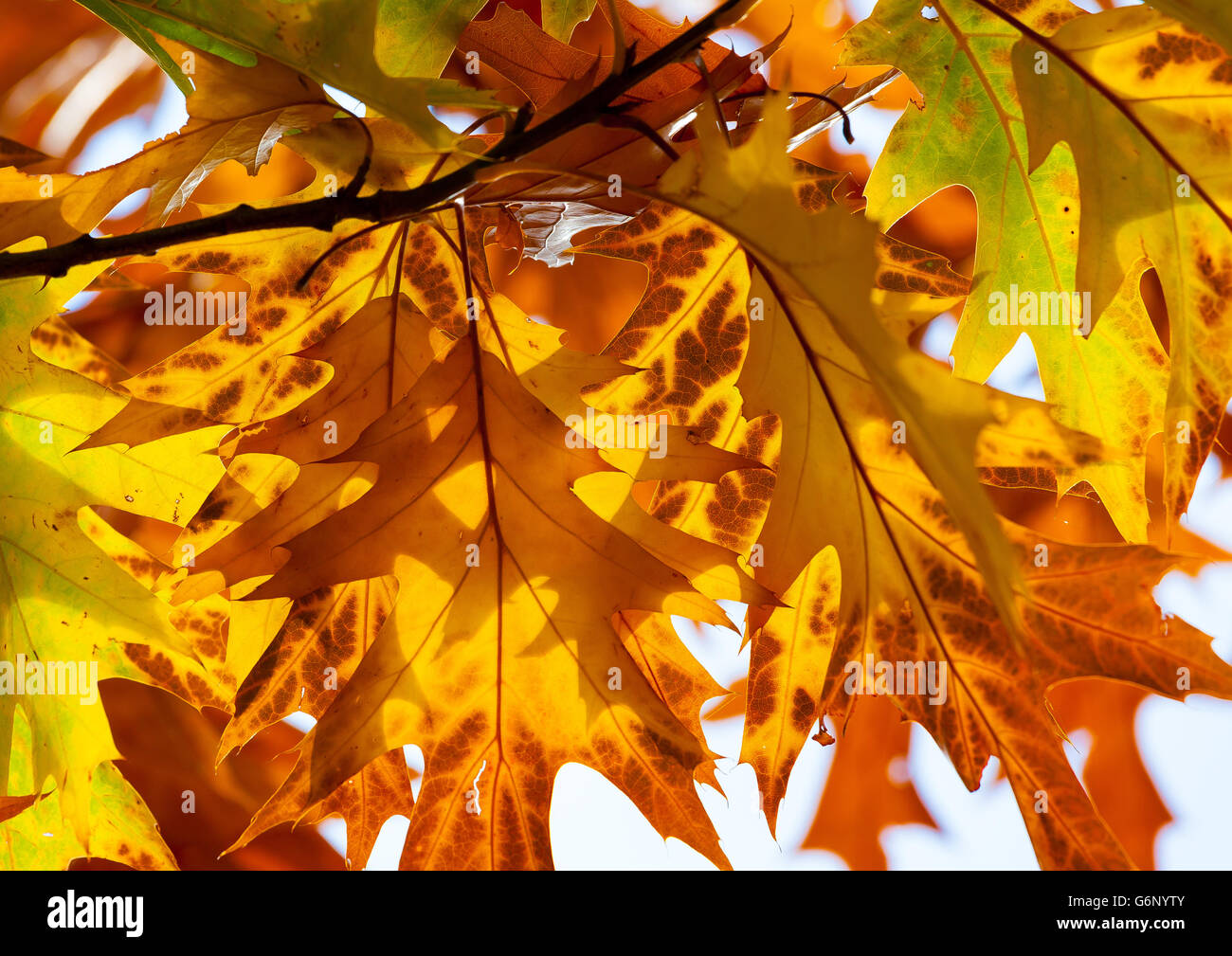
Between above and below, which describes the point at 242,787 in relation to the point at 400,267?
below

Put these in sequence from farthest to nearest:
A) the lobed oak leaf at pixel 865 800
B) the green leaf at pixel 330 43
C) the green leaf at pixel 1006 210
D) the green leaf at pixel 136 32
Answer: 1. the lobed oak leaf at pixel 865 800
2. the green leaf at pixel 1006 210
3. the green leaf at pixel 136 32
4. the green leaf at pixel 330 43

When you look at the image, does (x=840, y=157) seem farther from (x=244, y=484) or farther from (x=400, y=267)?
(x=244, y=484)

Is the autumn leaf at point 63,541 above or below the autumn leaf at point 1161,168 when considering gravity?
below

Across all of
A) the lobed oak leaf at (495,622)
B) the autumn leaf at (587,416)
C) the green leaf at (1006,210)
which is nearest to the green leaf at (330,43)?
the autumn leaf at (587,416)

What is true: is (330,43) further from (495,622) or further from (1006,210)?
(1006,210)

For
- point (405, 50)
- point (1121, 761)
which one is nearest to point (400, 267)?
point (405, 50)

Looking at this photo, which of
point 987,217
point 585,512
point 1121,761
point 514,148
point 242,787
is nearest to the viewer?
point 514,148

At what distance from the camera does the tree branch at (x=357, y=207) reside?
1.31 feet

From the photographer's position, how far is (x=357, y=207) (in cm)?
41

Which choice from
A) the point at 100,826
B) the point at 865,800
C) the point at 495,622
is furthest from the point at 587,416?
the point at 865,800

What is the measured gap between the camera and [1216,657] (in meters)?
0.48

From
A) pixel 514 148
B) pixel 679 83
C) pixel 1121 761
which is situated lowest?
pixel 1121 761

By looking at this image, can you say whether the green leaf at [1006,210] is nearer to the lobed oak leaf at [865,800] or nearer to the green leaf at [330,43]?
the green leaf at [330,43]
